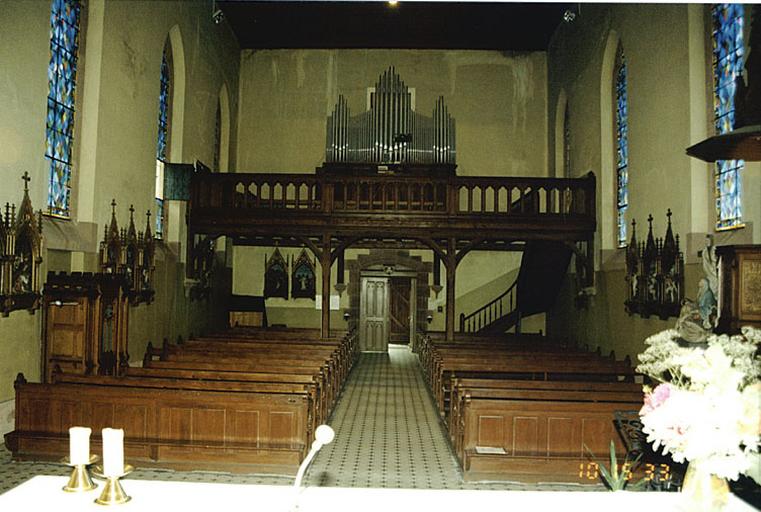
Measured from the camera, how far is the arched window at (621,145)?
12.1 meters

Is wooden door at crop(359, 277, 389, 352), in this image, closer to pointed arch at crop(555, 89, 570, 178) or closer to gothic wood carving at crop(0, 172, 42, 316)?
pointed arch at crop(555, 89, 570, 178)

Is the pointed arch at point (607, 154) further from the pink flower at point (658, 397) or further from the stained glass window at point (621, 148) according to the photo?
the pink flower at point (658, 397)

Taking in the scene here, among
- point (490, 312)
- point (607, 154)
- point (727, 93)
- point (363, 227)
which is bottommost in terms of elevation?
point (490, 312)

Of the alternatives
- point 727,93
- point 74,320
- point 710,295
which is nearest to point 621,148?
point 727,93

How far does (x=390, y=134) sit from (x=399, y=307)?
25.1ft

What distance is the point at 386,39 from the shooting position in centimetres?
1786

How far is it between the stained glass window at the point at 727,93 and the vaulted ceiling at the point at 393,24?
23.0 ft

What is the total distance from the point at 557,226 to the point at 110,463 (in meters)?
11.8

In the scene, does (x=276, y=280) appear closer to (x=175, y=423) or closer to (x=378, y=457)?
(x=378, y=457)

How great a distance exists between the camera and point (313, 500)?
2.61 m

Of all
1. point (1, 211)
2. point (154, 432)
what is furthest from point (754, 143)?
point (1, 211)

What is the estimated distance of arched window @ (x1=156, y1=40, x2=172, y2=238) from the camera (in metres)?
12.6

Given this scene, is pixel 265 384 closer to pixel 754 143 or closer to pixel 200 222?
pixel 754 143

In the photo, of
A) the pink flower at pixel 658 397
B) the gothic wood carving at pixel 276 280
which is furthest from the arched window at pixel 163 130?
the pink flower at pixel 658 397
